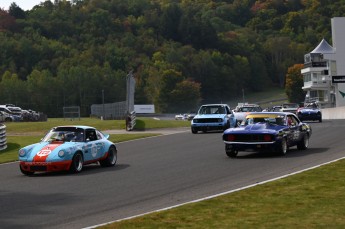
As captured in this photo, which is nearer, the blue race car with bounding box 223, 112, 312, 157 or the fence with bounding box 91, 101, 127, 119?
the blue race car with bounding box 223, 112, 312, 157

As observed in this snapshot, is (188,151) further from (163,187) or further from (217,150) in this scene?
(163,187)

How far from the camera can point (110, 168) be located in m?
20.3

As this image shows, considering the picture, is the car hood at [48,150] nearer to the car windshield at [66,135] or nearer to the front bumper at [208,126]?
the car windshield at [66,135]

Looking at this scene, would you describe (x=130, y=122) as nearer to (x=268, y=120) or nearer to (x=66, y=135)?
(x=268, y=120)

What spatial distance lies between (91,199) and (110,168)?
21.5 feet

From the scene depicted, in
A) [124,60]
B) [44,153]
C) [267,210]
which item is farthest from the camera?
[124,60]

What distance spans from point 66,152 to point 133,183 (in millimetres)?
3231

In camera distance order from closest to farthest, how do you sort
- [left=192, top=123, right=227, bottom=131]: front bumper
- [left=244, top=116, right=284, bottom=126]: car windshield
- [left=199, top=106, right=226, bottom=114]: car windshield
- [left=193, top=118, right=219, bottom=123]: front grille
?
[left=244, top=116, right=284, bottom=126]: car windshield
[left=192, top=123, right=227, bottom=131]: front bumper
[left=193, top=118, right=219, bottom=123]: front grille
[left=199, top=106, right=226, bottom=114]: car windshield

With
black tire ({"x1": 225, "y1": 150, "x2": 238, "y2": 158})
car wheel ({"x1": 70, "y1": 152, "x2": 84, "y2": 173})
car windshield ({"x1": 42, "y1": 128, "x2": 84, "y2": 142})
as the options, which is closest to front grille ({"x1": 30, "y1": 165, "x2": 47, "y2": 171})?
car wheel ({"x1": 70, "y1": 152, "x2": 84, "y2": 173})

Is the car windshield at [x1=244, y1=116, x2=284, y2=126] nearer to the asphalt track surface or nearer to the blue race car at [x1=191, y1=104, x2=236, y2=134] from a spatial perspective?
the asphalt track surface

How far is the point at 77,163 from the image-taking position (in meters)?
19.3

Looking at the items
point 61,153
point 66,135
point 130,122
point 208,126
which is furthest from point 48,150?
point 130,122

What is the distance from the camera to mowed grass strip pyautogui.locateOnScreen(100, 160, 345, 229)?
10266mm

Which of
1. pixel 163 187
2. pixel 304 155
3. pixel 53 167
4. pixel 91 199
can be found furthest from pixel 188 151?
pixel 91 199
